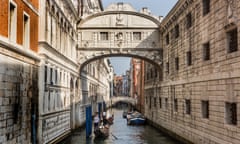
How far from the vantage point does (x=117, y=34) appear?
819 inches

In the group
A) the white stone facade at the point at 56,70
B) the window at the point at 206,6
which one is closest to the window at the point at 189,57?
the window at the point at 206,6

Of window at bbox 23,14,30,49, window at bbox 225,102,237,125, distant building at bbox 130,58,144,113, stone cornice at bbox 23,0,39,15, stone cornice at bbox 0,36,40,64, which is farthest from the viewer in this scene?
distant building at bbox 130,58,144,113

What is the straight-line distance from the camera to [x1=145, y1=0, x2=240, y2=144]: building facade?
962 cm

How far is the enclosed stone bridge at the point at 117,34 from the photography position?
2073 centimetres

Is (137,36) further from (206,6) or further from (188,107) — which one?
(206,6)

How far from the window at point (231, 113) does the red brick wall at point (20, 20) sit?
6.16m

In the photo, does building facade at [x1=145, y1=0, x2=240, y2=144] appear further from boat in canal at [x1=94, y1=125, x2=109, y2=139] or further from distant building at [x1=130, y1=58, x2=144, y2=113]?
Answer: distant building at [x1=130, y1=58, x2=144, y2=113]


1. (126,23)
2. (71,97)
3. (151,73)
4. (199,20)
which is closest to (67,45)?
(71,97)

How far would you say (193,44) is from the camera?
13656 millimetres

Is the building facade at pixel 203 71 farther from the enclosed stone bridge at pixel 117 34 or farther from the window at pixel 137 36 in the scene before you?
the window at pixel 137 36

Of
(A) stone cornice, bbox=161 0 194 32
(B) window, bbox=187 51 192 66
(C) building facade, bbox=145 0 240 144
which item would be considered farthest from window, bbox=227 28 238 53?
(B) window, bbox=187 51 192 66

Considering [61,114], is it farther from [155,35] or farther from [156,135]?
[155,35]

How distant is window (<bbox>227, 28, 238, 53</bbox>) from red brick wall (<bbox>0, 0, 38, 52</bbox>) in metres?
5.89

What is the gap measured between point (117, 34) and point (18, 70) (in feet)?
38.4
